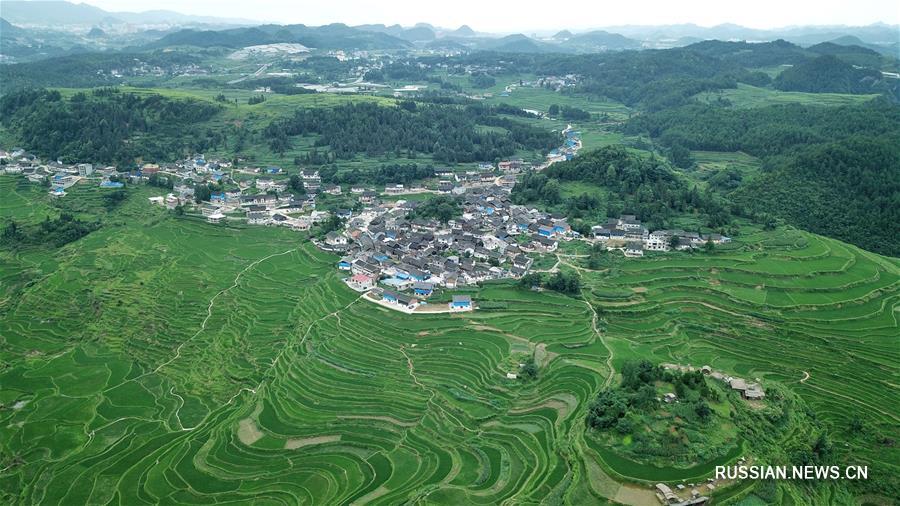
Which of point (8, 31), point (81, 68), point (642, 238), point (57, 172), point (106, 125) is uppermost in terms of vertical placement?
point (8, 31)

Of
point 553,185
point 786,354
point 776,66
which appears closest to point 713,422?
point 786,354

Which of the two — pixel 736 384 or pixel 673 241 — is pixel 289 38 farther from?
pixel 736 384

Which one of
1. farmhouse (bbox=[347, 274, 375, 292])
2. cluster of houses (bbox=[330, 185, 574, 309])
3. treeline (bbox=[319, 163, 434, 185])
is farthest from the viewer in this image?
treeline (bbox=[319, 163, 434, 185])

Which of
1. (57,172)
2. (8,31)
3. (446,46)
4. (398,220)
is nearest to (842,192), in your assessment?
(398,220)

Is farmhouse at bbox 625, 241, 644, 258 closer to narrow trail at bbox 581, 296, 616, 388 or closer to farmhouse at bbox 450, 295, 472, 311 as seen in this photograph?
narrow trail at bbox 581, 296, 616, 388

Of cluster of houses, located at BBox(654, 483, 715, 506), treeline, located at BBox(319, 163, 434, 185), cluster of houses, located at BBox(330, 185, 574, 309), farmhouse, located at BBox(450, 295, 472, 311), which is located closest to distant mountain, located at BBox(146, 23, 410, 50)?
treeline, located at BBox(319, 163, 434, 185)

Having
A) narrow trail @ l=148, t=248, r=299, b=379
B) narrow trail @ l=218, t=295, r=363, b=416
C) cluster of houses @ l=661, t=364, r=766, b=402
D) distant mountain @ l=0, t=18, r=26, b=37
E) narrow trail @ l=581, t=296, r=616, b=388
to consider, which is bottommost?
narrow trail @ l=148, t=248, r=299, b=379

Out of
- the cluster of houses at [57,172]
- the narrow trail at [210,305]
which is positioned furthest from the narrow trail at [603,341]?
the cluster of houses at [57,172]
